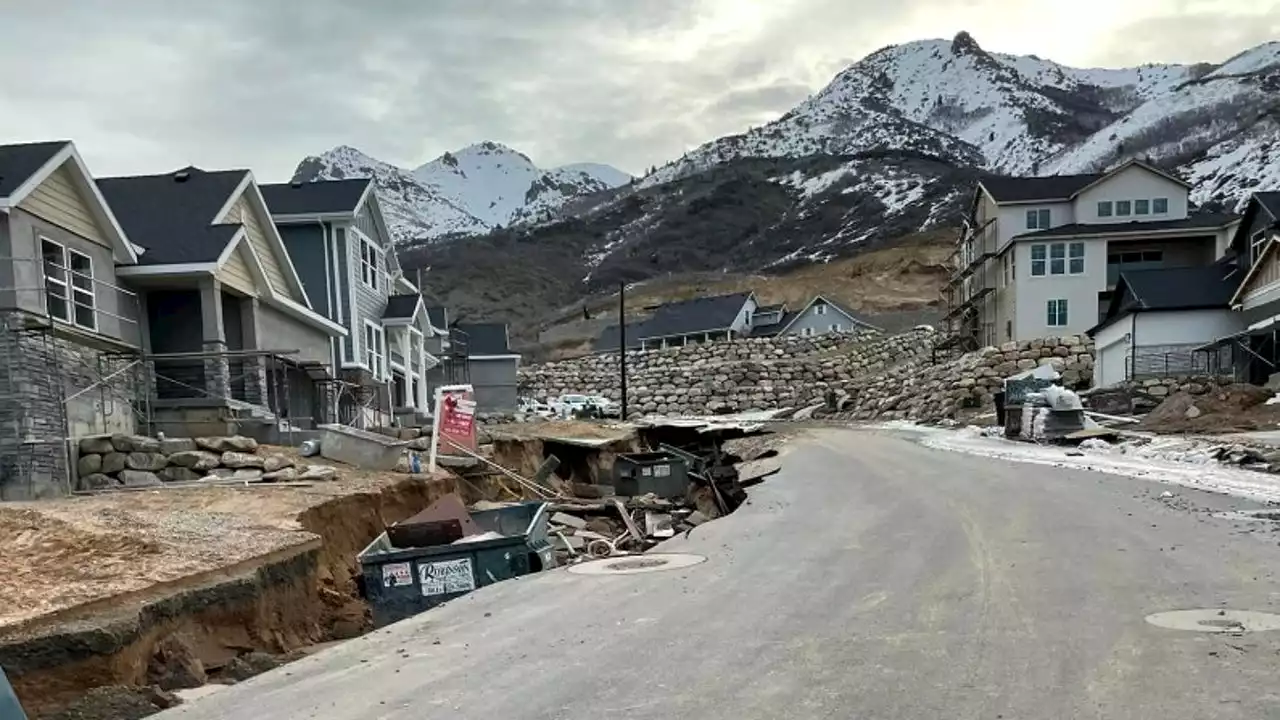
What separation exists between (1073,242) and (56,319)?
42060mm

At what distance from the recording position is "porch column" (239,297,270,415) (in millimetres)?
20078

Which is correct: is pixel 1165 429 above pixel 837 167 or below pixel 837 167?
below

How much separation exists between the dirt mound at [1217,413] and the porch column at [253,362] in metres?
20.7

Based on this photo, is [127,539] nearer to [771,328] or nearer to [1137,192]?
[1137,192]

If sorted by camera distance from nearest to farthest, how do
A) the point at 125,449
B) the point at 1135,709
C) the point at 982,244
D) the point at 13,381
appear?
the point at 1135,709, the point at 13,381, the point at 125,449, the point at 982,244

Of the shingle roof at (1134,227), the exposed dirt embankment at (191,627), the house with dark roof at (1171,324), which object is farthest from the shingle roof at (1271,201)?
the exposed dirt embankment at (191,627)

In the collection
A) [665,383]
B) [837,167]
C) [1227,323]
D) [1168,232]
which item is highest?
[837,167]

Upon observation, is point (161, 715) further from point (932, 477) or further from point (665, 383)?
point (665, 383)

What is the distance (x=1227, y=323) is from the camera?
3397cm

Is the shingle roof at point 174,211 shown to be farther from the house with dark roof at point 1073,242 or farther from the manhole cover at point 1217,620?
the house with dark roof at point 1073,242

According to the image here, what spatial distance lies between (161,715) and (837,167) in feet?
560

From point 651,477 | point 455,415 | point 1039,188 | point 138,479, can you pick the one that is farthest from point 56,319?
point 1039,188

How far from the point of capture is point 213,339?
19000 millimetres

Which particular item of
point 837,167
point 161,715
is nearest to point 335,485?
point 161,715
